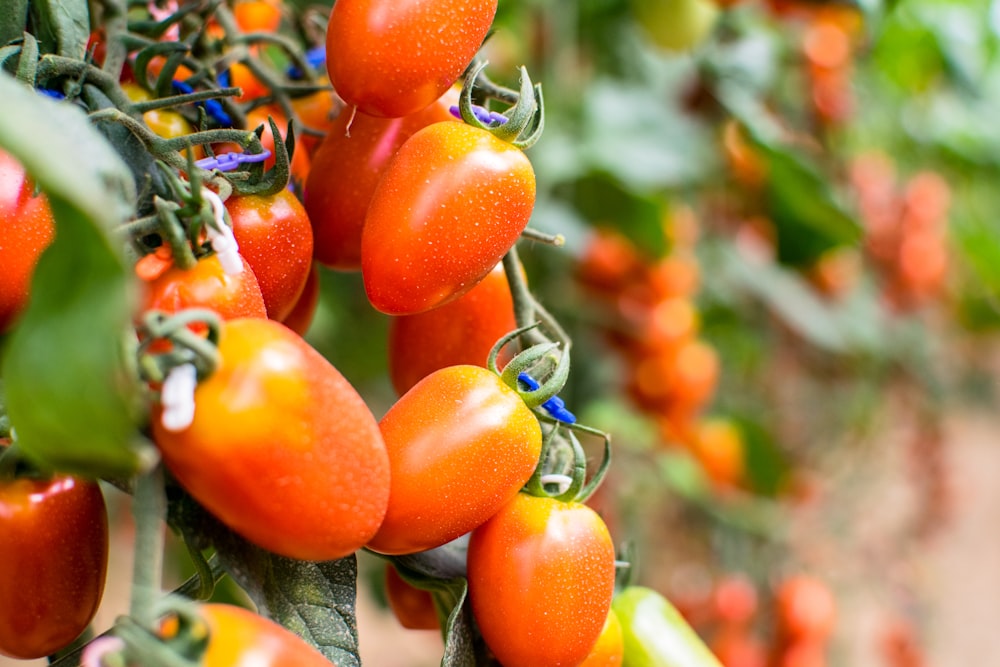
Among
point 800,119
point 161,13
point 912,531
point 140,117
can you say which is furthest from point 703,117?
point 140,117

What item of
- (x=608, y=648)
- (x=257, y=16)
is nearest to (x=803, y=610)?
(x=608, y=648)

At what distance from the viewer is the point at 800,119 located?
1409 millimetres

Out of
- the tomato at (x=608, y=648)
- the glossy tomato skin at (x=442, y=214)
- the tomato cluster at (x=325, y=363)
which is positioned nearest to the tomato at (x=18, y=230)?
the tomato cluster at (x=325, y=363)

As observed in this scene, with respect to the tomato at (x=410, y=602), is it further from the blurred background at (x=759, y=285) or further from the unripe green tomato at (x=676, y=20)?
the unripe green tomato at (x=676, y=20)

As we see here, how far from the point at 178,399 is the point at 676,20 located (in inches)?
30.9

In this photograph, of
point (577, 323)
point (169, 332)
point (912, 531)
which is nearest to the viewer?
point (169, 332)

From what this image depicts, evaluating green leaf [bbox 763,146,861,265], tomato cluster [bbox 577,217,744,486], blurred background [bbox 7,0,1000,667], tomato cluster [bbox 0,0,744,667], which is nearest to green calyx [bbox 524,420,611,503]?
tomato cluster [bbox 0,0,744,667]

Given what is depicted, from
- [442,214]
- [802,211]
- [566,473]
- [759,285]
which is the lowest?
[759,285]

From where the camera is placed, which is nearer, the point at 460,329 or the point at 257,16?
the point at 460,329

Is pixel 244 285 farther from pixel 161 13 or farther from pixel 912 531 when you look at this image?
pixel 912 531

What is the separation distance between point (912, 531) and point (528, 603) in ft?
4.40

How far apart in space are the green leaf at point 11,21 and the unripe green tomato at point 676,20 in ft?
2.19

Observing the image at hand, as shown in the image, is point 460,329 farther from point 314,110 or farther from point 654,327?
point 654,327

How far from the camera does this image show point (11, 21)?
0.37 metres
